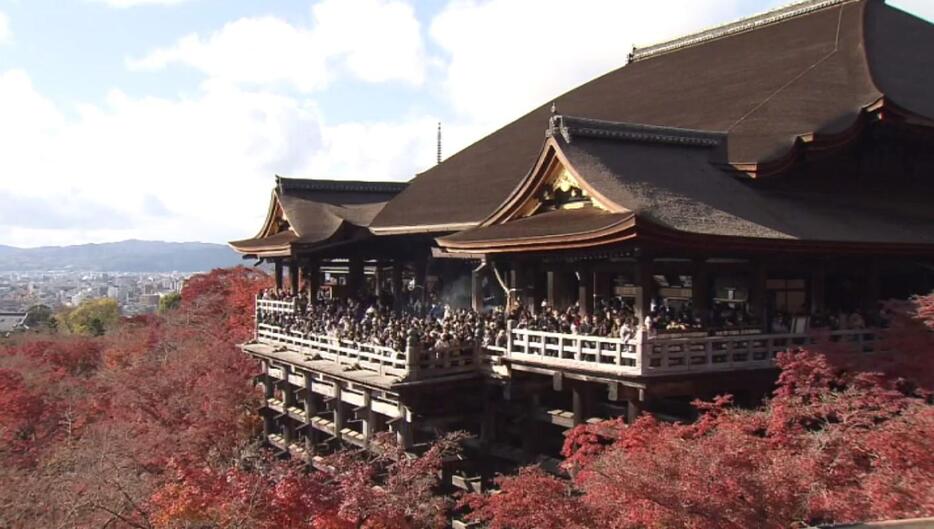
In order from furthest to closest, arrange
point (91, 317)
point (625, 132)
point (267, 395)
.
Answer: point (91, 317)
point (267, 395)
point (625, 132)

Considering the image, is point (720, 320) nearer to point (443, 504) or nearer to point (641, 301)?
point (641, 301)

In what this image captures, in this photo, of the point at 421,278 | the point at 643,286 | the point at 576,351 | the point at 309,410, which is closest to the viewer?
the point at 643,286

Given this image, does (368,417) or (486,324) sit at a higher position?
(486,324)

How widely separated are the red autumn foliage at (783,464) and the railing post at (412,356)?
15.2 ft

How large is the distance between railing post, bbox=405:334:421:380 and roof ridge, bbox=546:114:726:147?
17.3 ft

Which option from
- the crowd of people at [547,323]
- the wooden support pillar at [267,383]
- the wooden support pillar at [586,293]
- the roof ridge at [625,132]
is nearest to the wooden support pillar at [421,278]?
the crowd of people at [547,323]

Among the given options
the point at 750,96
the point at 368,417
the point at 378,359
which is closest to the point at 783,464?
the point at 378,359

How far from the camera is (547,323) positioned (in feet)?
57.5

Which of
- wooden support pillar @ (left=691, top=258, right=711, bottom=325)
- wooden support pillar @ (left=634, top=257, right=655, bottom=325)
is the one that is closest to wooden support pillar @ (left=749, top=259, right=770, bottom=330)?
wooden support pillar @ (left=691, top=258, right=711, bottom=325)

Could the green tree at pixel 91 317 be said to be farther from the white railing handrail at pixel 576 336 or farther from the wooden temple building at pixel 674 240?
the white railing handrail at pixel 576 336

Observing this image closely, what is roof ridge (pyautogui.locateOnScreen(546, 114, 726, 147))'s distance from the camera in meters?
17.8

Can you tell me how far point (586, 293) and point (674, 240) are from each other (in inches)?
186

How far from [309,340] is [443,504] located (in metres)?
9.24

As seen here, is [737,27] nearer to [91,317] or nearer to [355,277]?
[355,277]
